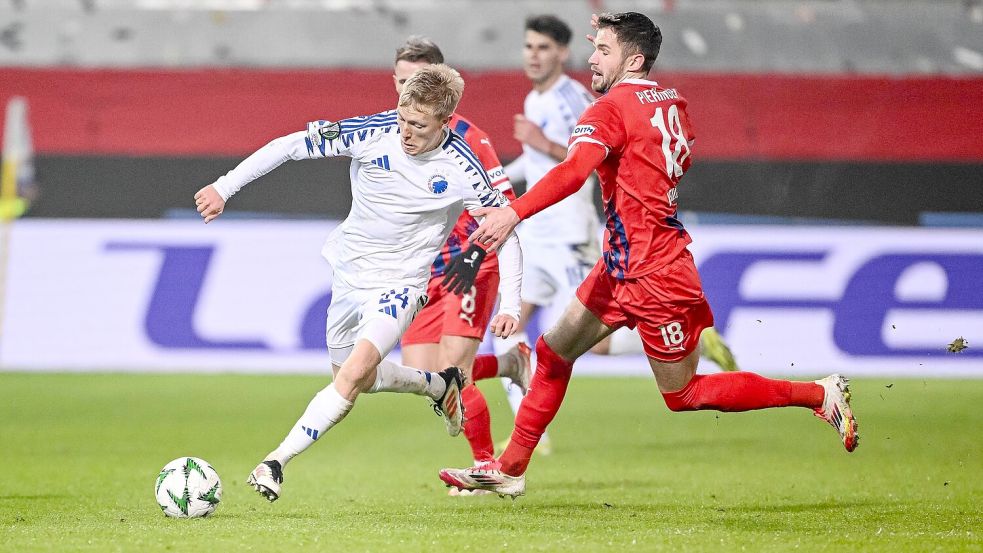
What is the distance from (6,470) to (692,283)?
12.5 ft

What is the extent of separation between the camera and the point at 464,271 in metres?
6.59

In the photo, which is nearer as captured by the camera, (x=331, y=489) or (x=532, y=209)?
(x=532, y=209)

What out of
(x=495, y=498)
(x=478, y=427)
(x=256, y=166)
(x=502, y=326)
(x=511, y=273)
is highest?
(x=256, y=166)

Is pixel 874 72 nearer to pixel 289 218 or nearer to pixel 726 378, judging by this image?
pixel 289 218

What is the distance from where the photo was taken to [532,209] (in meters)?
5.04

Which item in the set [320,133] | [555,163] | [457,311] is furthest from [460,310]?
[555,163]

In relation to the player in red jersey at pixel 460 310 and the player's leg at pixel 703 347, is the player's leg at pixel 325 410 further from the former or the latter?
the player's leg at pixel 703 347

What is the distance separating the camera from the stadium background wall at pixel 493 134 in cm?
1179

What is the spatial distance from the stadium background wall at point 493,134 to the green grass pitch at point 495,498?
158 cm

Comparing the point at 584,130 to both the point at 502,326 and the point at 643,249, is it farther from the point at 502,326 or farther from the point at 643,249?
the point at 502,326

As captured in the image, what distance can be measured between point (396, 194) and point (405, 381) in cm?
80

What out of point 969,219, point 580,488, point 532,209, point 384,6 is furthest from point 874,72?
point 532,209

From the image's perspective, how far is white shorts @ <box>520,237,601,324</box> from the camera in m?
8.45

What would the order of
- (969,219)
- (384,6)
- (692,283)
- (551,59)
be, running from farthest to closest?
(384,6), (969,219), (551,59), (692,283)
